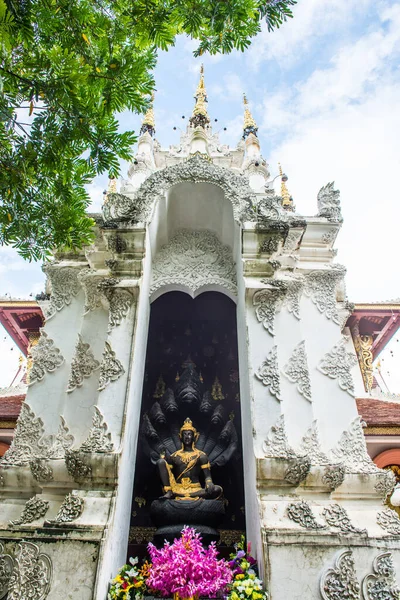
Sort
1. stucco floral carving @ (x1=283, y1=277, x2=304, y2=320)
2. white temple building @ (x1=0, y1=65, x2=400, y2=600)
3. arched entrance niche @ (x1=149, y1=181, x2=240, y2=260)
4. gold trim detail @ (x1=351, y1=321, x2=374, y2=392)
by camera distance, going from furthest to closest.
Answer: gold trim detail @ (x1=351, y1=321, x2=374, y2=392) → arched entrance niche @ (x1=149, y1=181, x2=240, y2=260) → stucco floral carving @ (x1=283, y1=277, x2=304, y2=320) → white temple building @ (x1=0, y1=65, x2=400, y2=600)

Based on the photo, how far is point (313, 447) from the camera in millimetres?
5305

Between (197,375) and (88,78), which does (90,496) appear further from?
(88,78)

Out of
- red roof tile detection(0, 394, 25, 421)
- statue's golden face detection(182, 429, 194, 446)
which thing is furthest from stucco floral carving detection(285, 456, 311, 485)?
red roof tile detection(0, 394, 25, 421)

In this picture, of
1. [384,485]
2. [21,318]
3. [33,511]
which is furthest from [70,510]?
[21,318]

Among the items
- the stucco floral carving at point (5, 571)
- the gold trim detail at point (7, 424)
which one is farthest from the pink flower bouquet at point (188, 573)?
the gold trim detail at point (7, 424)

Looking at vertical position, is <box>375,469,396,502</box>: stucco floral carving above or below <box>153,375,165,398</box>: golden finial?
below

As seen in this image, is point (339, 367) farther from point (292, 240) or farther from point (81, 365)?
point (81, 365)

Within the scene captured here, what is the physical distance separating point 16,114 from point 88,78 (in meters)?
0.79

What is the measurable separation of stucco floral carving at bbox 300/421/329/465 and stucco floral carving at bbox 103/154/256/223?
3.13m

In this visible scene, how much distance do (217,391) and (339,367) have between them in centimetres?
226

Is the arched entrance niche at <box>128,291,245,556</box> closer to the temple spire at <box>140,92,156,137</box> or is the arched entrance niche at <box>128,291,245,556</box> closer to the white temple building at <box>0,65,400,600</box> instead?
the white temple building at <box>0,65,400,600</box>

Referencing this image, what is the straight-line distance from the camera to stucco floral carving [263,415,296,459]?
472 centimetres

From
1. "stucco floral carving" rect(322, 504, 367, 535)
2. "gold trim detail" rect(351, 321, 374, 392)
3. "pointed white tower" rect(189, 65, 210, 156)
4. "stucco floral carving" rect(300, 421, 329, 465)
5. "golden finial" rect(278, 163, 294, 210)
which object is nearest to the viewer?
"stucco floral carving" rect(322, 504, 367, 535)

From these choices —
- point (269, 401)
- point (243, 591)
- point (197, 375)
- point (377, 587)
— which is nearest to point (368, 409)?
point (197, 375)
